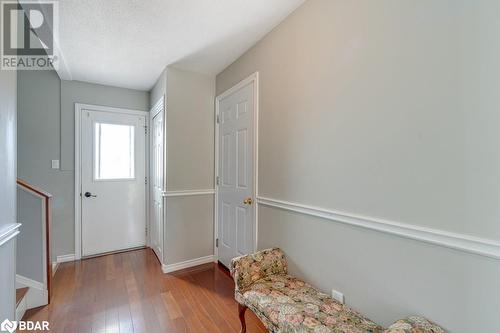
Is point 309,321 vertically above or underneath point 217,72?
underneath

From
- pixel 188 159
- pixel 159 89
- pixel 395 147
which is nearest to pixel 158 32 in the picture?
pixel 159 89

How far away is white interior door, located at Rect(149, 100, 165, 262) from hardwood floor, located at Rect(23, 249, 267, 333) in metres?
0.40

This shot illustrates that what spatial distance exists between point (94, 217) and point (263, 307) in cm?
291

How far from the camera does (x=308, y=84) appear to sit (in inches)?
66.1

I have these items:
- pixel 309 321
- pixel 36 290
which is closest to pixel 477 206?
pixel 309 321

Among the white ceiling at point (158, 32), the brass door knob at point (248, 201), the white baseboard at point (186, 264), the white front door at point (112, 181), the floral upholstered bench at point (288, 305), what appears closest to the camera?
the floral upholstered bench at point (288, 305)

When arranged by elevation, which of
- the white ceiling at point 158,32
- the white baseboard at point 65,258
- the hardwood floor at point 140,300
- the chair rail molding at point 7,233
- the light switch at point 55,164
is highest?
the white ceiling at point 158,32

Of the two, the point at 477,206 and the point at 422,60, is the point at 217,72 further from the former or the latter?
the point at 477,206

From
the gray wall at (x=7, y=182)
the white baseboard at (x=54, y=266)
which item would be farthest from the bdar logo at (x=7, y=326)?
the white baseboard at (x=54, y=266)

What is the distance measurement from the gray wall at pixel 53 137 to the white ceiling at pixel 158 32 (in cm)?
39

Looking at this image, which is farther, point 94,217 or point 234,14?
point 94,217

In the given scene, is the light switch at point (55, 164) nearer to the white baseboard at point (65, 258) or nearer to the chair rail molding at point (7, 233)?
the white baseboard at point (65, 258)

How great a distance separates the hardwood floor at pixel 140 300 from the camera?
178 cm

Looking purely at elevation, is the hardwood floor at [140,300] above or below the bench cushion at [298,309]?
below
